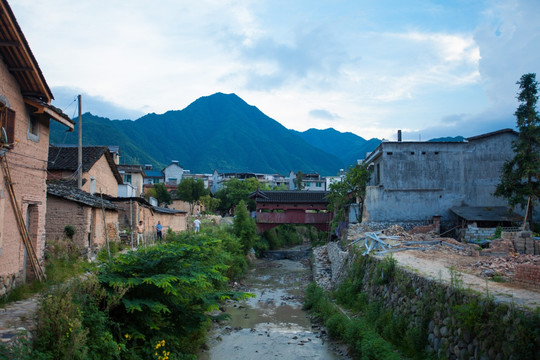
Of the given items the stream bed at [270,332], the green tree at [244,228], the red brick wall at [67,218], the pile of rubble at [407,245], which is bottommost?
the stream bed at [270,332]

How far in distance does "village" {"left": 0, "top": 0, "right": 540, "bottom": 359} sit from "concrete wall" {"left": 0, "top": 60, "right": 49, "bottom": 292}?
3cm

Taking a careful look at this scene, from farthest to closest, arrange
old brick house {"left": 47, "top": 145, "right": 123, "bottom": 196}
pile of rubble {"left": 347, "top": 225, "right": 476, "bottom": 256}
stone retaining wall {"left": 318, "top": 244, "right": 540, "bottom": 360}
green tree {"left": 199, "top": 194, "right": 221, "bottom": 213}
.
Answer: green tree {"left": 199, "top": 194, "right": 221, "bottom": 213}
old brick house {"left": 47, "top": 145, "right": 123, "bottom": 196}
pile of rubble {"left": 347, "top": 225, "right": 476, "bottom": 256}
stone retaining wall {"left": 318, "top": 244, "right": 540, "bottom": 360}

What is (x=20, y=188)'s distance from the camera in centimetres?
938

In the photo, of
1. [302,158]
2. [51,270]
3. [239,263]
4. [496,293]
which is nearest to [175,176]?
[239,263]

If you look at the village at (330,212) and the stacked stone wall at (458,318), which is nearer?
the stacked stone wall at (458,318)

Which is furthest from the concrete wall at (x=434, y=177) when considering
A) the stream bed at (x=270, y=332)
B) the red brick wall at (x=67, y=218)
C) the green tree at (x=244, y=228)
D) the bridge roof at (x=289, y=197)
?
the red brick wall at (x=67, y=218)

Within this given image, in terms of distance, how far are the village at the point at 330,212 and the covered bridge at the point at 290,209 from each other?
0.10 metres

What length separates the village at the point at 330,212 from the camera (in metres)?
8.70

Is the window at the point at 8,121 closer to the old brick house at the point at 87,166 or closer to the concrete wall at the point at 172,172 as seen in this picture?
the old brick house at the point at 87,166

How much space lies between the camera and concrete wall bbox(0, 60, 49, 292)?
869 centimetres

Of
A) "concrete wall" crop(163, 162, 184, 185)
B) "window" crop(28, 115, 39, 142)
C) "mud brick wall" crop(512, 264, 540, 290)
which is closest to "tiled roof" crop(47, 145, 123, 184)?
"window" crop(28, 115, 39, 142)

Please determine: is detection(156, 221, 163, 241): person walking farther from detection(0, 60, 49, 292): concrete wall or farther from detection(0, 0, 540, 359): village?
detection(0, 60, 49, 292): concrete wall

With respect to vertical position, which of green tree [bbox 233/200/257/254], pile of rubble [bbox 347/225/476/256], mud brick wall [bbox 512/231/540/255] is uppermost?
mud brick wall [bbox 512/231/540/255]

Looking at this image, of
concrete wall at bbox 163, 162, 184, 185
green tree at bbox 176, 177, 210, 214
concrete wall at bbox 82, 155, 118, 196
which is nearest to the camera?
concrete wall at bbox 82, 155, 118, 196
